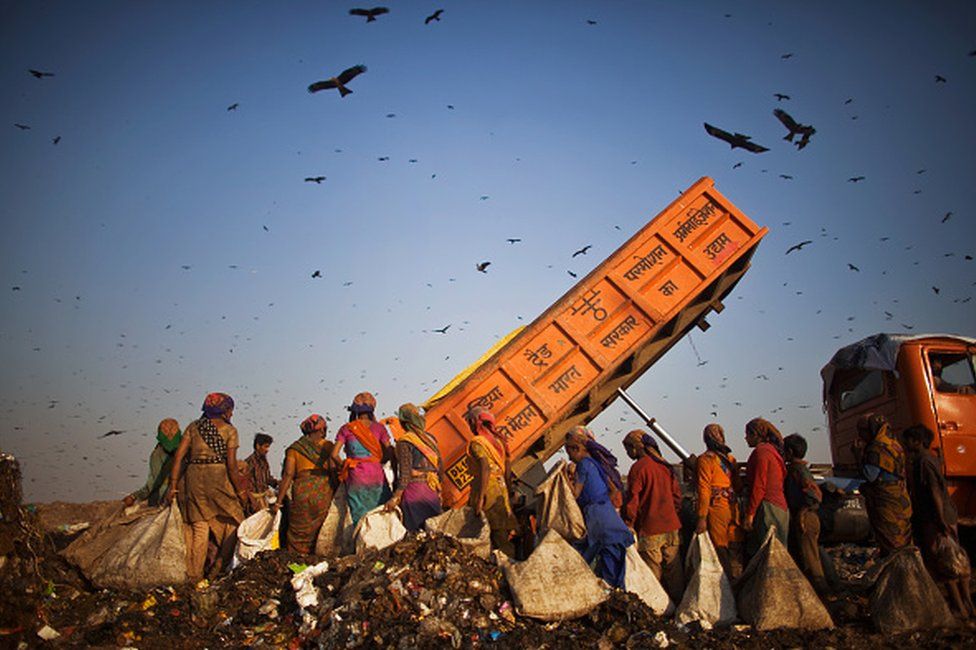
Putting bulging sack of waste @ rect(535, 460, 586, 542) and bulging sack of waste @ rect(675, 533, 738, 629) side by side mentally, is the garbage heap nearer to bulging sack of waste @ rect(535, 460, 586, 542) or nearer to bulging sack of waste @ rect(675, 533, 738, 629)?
bulging sack of waste @ rect(675, 533, 738, 629)

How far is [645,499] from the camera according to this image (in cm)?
507

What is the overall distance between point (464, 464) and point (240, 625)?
2379 mm

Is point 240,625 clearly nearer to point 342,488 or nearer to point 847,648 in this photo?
point 342,488

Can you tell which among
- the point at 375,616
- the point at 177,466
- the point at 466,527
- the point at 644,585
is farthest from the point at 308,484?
the point at 644,585

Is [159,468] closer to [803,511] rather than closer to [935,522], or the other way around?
[803,511]

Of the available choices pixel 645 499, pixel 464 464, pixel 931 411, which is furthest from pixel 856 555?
pixel 464 464

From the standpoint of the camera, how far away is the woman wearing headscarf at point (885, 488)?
456 cm

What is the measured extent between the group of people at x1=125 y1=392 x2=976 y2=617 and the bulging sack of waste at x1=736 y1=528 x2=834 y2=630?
0.22 m

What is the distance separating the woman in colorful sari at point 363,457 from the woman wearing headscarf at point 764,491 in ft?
9.84

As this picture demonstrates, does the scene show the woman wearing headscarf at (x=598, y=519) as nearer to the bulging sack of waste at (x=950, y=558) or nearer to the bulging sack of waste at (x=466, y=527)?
the bulging sack of waste at (x=466, y=527)

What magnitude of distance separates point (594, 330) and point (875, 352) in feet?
10.0

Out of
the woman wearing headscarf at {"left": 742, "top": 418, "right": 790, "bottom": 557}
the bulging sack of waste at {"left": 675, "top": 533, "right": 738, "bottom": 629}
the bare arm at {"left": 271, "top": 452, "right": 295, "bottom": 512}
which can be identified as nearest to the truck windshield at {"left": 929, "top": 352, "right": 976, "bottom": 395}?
the woman wearing headscarf at {"left": 742, "top": 418, "right": 790, "bottom": 557}

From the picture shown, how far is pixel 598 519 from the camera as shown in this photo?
15.2 feet

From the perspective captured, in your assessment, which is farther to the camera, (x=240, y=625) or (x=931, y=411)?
(x=931, y=411)
